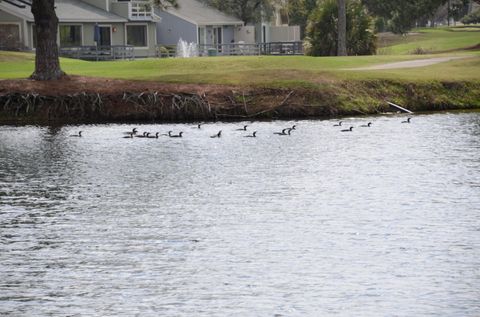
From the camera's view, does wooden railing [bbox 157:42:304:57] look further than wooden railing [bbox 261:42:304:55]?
No

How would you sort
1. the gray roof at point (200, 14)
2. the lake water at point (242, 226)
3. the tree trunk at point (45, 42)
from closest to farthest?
the lake water at point (242, 226)
the tree trunk at point (45, 42)
the gray roof at point (200, 14)

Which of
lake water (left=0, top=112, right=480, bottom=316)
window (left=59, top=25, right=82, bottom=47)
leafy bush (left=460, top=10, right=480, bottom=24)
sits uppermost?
leafy bush (left=460, top=10, right=480, bottom=24)

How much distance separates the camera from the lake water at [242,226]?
21.0 m

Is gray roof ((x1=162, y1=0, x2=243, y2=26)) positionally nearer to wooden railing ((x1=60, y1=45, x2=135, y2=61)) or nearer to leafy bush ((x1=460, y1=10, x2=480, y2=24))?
wooden railing ((x1=60, y1=45, x2=135, y2=61))

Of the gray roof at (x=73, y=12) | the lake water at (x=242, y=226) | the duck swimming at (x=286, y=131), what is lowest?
the lake water at (x=242, y=226)

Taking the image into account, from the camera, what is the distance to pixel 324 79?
186ft

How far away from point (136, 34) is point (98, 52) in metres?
12.5

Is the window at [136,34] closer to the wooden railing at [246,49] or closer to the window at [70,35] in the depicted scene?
the wooden railing at [246,49]

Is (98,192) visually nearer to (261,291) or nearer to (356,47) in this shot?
(261,291)

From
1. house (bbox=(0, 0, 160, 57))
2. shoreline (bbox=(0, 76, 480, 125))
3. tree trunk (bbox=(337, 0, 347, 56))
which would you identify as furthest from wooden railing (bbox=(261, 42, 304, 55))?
shoreline (bbox=(0, 76, 480, 125))

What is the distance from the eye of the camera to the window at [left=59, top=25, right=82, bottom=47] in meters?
96.3

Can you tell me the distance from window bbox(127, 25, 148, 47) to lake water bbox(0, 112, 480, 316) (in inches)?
2301

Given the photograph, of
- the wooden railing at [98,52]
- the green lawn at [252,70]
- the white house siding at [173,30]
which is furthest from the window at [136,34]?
the green lawn at [252,70]

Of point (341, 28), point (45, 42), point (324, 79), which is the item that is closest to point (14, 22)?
point (341, 28)
